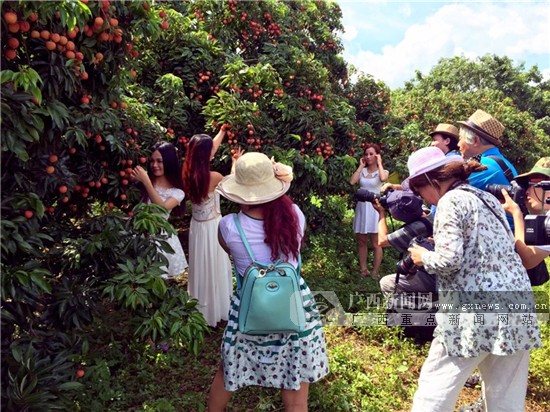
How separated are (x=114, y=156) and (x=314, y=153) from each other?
2.34 meters

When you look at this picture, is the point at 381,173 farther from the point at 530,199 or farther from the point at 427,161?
the point at 427,161

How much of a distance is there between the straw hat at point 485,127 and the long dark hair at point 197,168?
6.88 ft

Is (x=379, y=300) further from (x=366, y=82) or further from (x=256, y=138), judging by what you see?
(x=366, y=82)

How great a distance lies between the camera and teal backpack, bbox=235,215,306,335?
2070 millimetres

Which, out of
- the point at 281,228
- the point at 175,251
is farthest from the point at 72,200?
the point at 281,228

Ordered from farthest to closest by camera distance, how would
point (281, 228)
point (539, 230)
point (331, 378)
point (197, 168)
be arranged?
point (197, 168)
point (331, 378)
point (539, 230)
point (281, 228)

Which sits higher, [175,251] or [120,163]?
[120,163]

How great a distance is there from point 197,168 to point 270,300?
5.51 ft

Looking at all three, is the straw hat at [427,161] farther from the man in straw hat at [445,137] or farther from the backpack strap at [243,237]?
the man in straw hat at [445,137]

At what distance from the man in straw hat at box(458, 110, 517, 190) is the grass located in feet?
5.05

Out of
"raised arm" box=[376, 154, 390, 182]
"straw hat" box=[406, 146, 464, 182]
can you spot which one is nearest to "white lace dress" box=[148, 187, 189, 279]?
"straw hat" box=[406, 146, 464, 182]

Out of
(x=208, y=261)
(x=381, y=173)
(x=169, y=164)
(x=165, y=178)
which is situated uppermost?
(x=381, y=173)

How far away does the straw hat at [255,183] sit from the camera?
2.20 m

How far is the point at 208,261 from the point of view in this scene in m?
3.83
